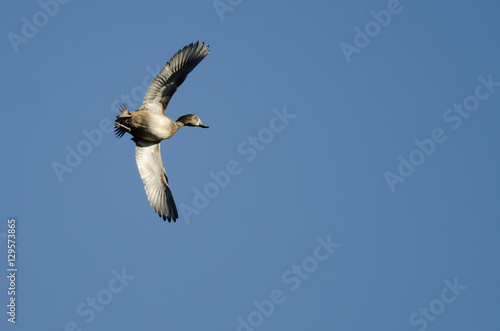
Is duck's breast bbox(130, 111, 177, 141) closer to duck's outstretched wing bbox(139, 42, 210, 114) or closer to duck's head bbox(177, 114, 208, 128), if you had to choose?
duck's outstretched wing bbox(139, 42, 210, 114)

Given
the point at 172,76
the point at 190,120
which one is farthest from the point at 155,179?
the point at 172,76

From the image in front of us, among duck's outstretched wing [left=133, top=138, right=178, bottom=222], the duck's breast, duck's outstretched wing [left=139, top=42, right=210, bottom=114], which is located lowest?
duck's outstretched wing [left=133, top=138, right=178, bottom=222]

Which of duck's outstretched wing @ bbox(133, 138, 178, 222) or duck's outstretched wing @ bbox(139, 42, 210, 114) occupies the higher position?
duck's outstretched wing @ bbox(139, 42, 210, 114)

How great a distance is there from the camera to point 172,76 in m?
22.8

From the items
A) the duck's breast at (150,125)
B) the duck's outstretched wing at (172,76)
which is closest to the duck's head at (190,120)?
the duck's breast at (150,125)

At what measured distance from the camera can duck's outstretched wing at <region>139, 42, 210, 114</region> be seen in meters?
22.8

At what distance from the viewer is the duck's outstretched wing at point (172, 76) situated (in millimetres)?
22766

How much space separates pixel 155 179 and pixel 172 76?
2.69 metres

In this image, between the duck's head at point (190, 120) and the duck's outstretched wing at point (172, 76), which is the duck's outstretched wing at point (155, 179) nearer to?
the duck's head at point (190, 120)

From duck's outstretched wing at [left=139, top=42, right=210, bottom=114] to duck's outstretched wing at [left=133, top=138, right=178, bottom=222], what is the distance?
43.7 inches

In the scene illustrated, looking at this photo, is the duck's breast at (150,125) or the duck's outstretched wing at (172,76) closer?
the duck's breast at (150,125)

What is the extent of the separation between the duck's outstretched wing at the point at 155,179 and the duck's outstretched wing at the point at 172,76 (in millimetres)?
1110

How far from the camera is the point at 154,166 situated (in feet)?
77.7

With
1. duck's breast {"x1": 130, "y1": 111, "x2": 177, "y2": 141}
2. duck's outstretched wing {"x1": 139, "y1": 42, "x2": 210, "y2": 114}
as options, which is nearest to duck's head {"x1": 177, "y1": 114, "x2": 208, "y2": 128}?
duck's breast {"x1": 130, "y1": 111, "x2": 177, "y2": 141}
